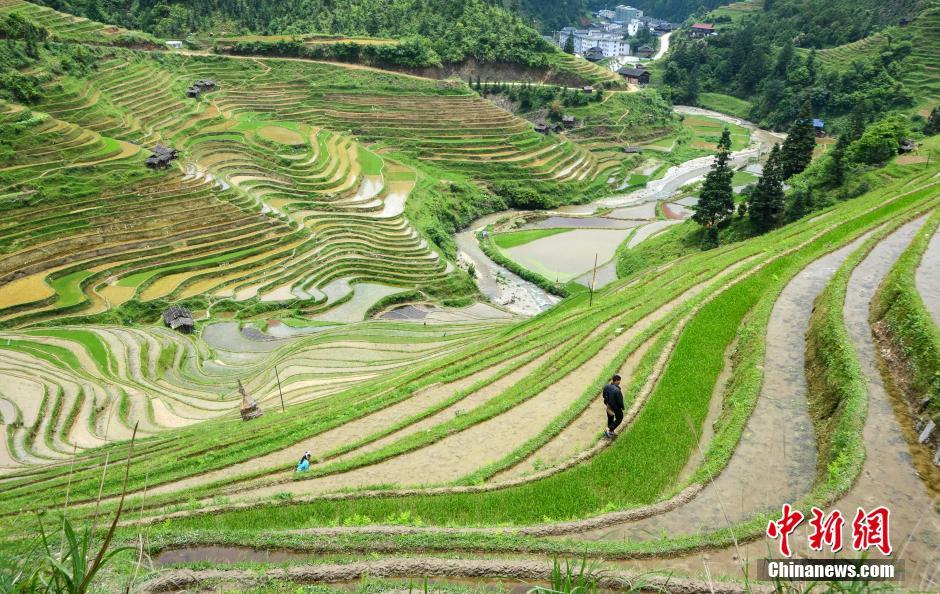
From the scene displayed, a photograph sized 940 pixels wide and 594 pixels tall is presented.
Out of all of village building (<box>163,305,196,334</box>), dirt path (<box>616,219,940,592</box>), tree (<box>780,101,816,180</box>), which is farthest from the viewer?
tree (<box>780,101,816,180</box>)


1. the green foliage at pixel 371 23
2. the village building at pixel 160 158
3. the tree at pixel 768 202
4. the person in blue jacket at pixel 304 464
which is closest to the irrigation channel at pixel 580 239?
the tree at pixel 768 202

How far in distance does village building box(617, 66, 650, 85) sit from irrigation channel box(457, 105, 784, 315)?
28.3 m

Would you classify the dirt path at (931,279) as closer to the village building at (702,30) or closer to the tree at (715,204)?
the tree at (715,204)

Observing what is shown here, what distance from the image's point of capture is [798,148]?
126 feet

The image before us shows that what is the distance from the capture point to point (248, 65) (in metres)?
62.2

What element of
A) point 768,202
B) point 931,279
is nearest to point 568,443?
point 931,279

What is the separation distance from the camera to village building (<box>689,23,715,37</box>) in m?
105

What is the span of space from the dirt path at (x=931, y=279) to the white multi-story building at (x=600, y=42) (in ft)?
364

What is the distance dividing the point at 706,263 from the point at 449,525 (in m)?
17.0

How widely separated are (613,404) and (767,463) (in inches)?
106

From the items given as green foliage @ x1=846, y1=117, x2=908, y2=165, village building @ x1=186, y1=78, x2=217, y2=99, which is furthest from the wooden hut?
village building @ x1=186, y1=78, x2=217, y2=99

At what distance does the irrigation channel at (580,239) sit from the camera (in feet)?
123

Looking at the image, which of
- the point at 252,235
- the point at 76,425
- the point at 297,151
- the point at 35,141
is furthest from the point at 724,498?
the point at 297,151

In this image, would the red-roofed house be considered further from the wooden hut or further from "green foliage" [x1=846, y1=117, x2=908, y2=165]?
the wooden hut
